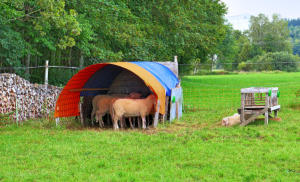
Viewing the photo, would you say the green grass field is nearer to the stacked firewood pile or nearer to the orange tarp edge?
the orange tarp edge

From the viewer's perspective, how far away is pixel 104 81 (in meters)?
14.7

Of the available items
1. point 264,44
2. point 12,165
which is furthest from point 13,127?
point 264,44

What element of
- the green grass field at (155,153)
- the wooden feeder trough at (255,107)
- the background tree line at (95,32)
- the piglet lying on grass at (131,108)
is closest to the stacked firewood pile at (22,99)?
the green grass field at (155,153)

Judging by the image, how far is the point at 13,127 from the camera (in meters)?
12.0

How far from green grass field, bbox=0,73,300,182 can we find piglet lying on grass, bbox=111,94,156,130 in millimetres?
801

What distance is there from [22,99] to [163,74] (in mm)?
4879

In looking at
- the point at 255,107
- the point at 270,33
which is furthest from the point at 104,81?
the point at 270,33

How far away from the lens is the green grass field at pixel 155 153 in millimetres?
6750

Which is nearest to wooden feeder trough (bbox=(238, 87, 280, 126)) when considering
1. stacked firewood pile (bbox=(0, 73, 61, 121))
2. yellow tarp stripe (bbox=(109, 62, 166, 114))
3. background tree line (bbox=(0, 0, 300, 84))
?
yellow tarp stripe (bbox=(109, 62, 166, 114))

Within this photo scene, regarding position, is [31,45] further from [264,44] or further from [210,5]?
[264,44]

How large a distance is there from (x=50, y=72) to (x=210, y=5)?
15321mm

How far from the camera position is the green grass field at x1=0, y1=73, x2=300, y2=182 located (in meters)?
6.75

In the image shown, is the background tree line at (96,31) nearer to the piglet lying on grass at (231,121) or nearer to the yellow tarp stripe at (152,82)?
the yellow tarp stripe at (152,82)

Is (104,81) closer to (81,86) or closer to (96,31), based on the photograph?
(81,86)
